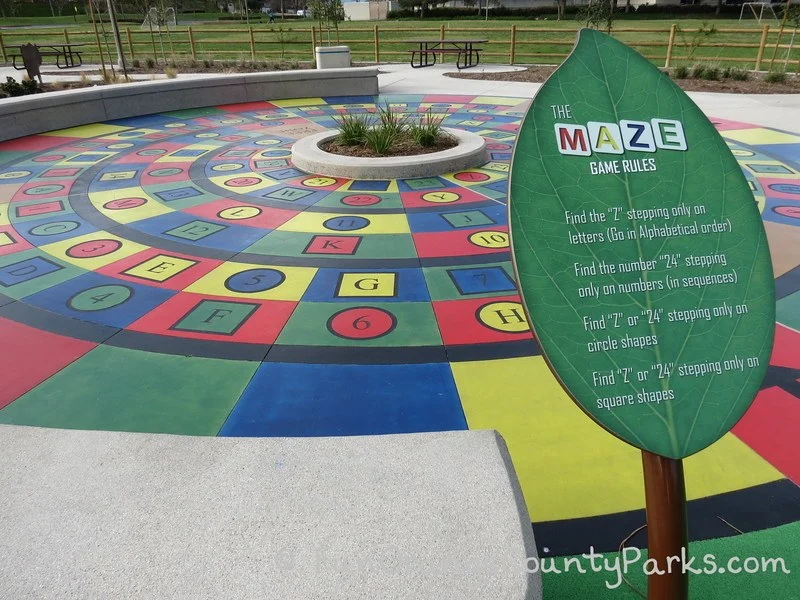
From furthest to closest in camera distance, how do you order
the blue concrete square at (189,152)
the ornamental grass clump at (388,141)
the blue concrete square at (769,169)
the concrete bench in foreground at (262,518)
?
the blue concrete square at (189,152) < the ornamental grass clump at (388,141) < the blue concrete square at (769,169) < the concrete bench in foreground at (262,518)

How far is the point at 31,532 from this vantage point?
1950 millimetres

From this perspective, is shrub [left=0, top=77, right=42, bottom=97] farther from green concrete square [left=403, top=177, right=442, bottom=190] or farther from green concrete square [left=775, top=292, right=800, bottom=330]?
green concrete square [left=775, top=292, right=800, bottom=330]

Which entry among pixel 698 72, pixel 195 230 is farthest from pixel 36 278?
pixel 698 72

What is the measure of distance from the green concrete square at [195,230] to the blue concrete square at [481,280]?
2.70 meters

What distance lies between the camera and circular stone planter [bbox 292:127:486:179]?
764cm

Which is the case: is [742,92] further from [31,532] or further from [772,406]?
[31,532]

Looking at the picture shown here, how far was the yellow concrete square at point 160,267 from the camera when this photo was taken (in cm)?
511

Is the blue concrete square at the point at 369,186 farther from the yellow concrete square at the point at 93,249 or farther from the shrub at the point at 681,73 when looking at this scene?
the shrub at the point at 681,73

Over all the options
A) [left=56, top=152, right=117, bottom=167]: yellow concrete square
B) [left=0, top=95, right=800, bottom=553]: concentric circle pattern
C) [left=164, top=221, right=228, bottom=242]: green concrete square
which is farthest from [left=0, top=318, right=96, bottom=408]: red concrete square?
[left=56, top=152, right=117, bottom=167]: yellow concrete square

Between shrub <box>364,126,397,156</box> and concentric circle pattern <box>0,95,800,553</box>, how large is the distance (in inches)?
31.6

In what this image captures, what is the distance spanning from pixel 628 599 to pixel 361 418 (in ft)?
5.36

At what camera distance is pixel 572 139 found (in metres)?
1.54

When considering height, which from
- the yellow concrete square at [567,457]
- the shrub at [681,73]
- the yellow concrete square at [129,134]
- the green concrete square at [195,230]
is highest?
the shrub at [681,73]

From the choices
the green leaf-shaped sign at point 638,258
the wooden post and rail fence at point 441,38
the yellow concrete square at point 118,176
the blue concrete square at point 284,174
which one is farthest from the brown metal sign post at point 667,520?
the wooden post and rail fence at point 441,38
